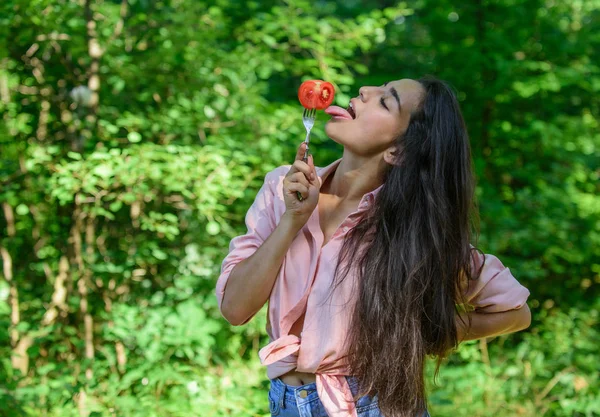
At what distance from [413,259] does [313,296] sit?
261 mm

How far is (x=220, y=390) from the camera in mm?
3357

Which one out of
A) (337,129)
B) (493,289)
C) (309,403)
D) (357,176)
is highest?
(337,129)

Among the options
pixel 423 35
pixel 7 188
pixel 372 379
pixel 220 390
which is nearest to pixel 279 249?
pixel 372 379

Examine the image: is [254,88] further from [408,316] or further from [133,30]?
Result: [408,316]

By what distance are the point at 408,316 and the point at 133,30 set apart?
273cm

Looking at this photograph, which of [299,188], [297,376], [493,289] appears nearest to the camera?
[299,188]

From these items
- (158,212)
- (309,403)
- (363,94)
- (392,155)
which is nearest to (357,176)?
(392,155)

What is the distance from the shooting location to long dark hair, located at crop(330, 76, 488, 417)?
1.73 m

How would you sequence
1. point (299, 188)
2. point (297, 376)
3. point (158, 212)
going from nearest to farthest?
point (299, 188) < point (297, 376) < point (158, 212)

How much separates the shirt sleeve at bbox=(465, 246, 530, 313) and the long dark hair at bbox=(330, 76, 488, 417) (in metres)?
0.05

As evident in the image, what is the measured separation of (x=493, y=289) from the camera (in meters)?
1.91

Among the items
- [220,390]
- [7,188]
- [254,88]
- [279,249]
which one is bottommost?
[220,390]

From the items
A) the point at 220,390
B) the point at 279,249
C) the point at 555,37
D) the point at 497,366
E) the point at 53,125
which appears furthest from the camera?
the point at 555,37

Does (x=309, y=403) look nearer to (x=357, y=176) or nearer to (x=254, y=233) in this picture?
(x=254, y=233)
